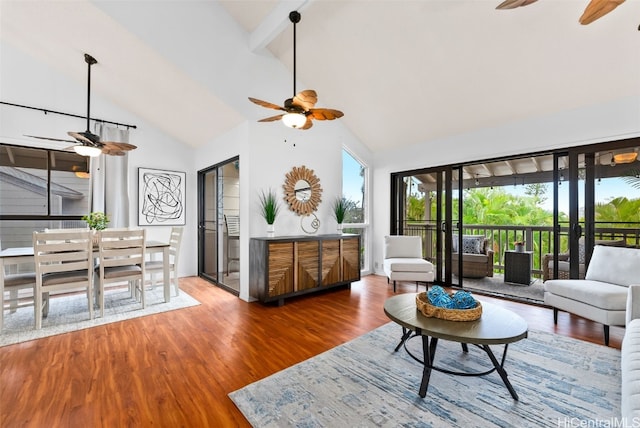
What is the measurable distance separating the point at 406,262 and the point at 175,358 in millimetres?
3254

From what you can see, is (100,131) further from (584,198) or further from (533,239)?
(533,239)

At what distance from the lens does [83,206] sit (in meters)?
4.52

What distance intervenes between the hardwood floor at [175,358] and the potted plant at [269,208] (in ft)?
3.52

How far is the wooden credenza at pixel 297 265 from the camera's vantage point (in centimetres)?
360

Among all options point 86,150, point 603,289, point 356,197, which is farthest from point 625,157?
point 86,150

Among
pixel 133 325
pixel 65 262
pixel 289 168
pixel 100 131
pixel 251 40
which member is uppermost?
pixel 251 40

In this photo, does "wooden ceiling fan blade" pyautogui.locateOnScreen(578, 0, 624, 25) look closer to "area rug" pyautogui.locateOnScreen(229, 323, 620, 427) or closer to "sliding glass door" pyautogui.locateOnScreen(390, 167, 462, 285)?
"area rug" pyautogui.locateOnScreen(229, 323, 620, 427)

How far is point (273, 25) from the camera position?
3.40 metres

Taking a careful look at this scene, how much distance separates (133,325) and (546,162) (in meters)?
6.87

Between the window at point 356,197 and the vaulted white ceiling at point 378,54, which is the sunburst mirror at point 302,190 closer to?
the window at point 356,197

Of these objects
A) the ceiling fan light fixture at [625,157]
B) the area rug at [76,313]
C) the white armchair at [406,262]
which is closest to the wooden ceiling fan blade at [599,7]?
the ceiling fan light fixture at [625,157]

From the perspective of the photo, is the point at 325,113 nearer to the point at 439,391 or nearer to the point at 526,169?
the point at 439,391

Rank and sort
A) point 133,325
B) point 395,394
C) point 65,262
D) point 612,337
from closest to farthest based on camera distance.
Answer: point 395,394 → point 612,337 → point 133,325 → point 65,262

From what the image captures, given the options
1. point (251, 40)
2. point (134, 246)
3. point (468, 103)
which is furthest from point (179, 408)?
point (468, 103)
